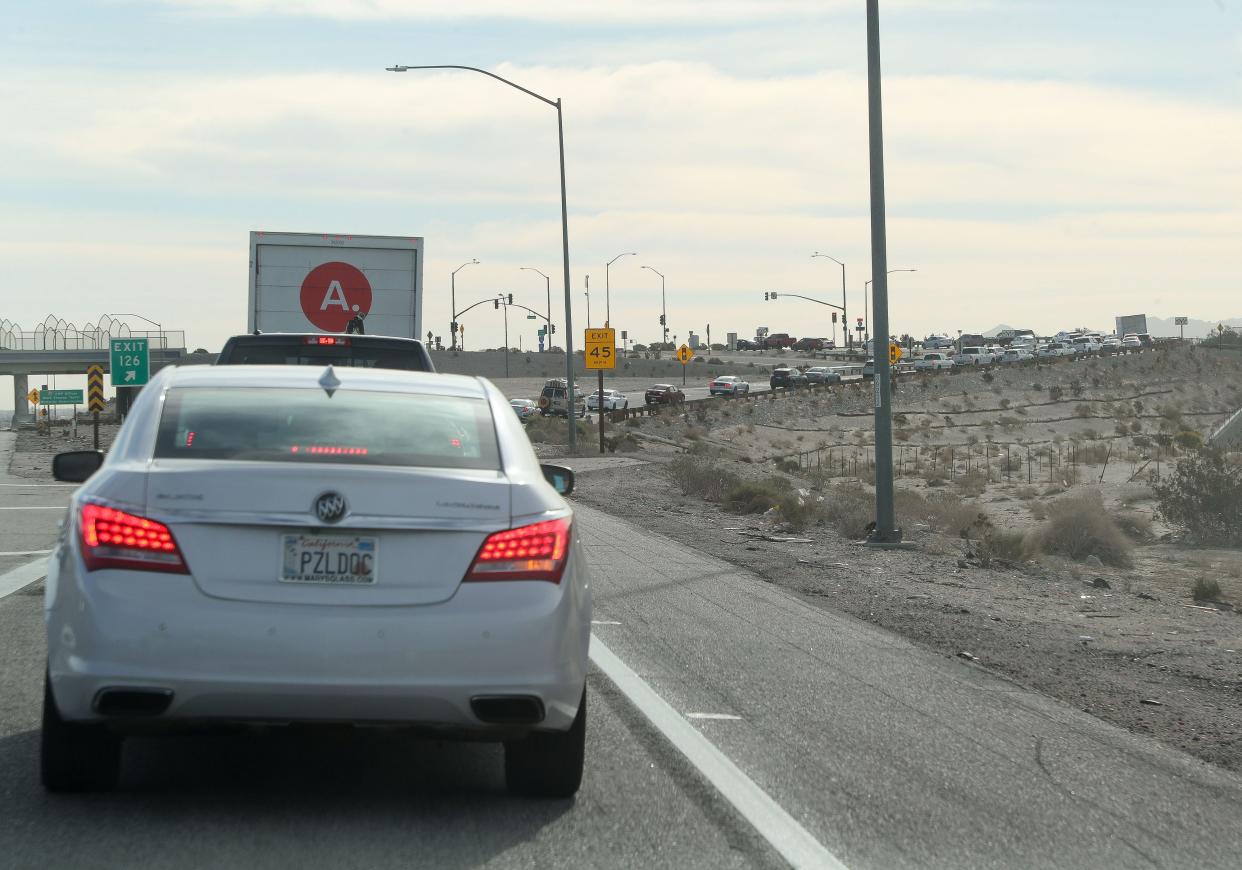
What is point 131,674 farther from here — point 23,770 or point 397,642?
point 23,770

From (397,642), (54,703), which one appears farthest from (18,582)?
(397,642)

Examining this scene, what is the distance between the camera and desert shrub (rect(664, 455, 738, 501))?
1109 inches

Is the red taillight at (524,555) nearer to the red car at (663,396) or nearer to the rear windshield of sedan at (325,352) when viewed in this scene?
the rear windshield of sedan at (325,352)

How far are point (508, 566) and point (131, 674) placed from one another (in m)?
1.38

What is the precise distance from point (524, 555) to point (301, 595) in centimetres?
83

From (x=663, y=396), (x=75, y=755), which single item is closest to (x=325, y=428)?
(x=75, y=755)

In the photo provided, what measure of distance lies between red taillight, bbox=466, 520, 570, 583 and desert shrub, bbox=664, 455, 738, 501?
22.1 metres

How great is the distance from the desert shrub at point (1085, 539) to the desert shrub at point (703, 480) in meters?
7.06

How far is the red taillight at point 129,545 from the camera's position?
5086 millimetres

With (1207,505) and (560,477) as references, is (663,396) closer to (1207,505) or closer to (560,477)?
(1207,505)

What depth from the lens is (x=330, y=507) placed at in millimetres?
5191

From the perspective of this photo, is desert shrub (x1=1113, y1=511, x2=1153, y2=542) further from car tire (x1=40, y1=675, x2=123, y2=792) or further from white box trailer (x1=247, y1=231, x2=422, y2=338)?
car tire (x1=40, y1=675, x2=123, y2=792)

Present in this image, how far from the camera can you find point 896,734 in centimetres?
735

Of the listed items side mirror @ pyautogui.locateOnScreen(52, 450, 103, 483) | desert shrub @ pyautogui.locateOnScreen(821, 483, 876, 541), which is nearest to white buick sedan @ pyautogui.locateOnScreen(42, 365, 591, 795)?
side mirror @ pyautogui.locateOnScreen(52, 450, 103, 483)
